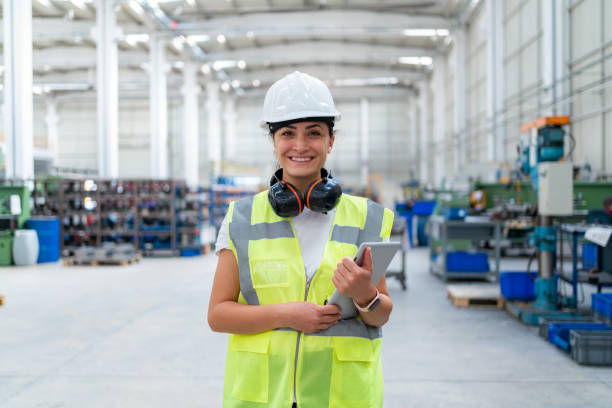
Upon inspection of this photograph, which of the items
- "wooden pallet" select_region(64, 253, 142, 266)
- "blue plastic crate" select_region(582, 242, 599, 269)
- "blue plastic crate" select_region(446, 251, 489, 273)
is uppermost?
"blue plastic crate" select_region(582, 242, 599, 269)

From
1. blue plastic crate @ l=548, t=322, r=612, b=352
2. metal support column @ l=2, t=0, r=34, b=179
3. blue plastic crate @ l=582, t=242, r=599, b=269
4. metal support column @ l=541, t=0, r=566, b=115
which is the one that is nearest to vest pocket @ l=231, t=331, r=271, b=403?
blue plastic crate @ l=548, t=322, r=612, b=352

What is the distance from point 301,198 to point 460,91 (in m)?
22.2

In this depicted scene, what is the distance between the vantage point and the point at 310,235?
1.61 metres

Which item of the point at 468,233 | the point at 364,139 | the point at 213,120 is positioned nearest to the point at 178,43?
the point at 213,120

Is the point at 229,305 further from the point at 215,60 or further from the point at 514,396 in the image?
the point at 215,60

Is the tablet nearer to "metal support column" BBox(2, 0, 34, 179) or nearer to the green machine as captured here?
the green machine

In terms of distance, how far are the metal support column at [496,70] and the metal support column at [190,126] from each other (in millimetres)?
13659

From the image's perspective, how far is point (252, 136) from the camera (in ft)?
117

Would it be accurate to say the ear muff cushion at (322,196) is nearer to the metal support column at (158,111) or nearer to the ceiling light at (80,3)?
the metal support column at (158,111)

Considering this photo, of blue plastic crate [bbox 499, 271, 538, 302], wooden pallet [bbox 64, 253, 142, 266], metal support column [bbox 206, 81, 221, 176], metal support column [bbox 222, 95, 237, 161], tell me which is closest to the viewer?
blue plastic crate [bbox 499, 271, 538, 302]

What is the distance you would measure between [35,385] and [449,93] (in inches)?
1003

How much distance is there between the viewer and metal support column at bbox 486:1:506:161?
58.0 feet

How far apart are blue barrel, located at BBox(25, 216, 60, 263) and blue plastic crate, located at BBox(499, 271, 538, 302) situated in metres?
10.9

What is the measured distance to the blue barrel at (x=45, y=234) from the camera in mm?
12891
